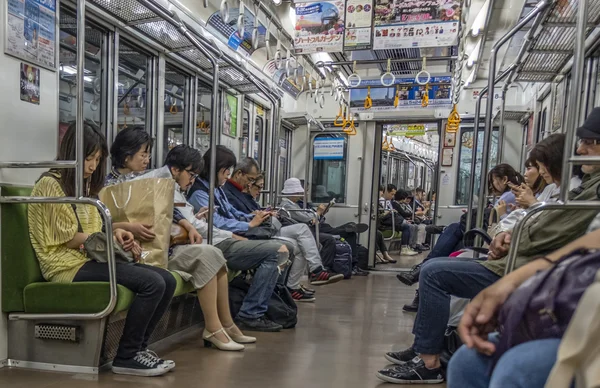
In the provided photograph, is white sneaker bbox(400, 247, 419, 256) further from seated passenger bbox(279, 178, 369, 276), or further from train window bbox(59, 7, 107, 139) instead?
train window bbox(59, 7, 107, 139)

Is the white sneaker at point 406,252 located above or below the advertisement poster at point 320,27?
below

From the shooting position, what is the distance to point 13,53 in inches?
91.3

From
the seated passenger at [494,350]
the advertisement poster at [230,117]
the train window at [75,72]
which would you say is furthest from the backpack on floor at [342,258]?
the seated passenger at [494,350]

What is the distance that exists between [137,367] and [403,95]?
16.2 ft

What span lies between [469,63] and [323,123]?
7.90ft

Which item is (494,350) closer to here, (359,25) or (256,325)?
(256,325)

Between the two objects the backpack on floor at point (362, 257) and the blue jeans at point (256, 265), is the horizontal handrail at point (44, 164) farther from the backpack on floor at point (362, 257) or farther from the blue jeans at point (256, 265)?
the backpack on floor at point (362, 257)

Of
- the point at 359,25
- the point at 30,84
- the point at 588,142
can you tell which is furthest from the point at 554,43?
the point at 30,84

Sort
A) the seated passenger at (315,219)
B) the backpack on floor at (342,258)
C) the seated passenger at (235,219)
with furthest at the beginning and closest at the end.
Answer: the backpack on floor at (342,258) → the seated passenger at (315,219) → the seated passenger at (235,219)

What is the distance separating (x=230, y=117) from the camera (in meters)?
5.33

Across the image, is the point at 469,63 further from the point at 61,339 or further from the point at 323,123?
the point at 61,339

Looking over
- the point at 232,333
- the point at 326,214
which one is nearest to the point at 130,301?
the point at 232,333

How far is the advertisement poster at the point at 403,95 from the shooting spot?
5953 millimetres

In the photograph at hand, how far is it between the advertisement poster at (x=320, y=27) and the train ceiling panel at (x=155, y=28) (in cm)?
76
